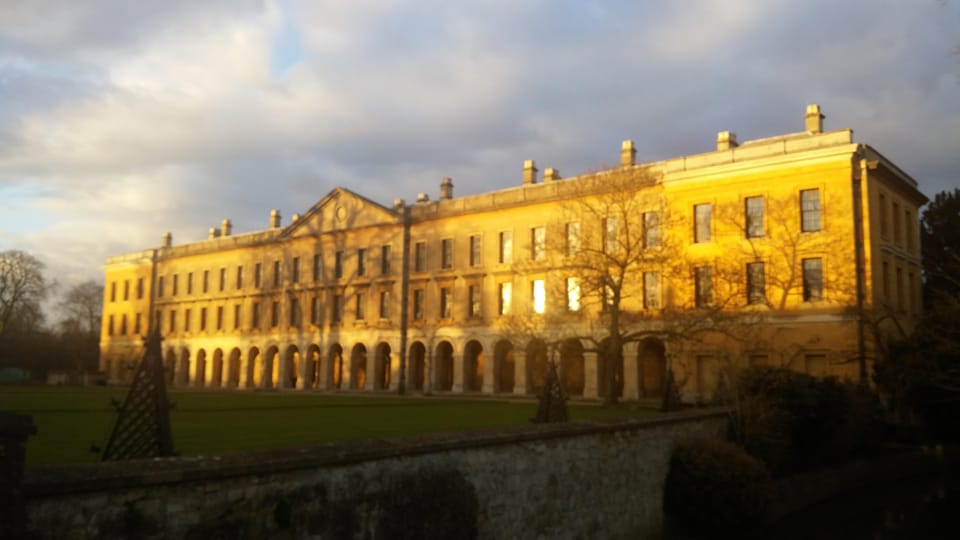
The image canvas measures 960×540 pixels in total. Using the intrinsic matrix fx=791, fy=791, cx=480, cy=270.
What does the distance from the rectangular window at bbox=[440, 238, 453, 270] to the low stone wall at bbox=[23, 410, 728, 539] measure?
26.3m

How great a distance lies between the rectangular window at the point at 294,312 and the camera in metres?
49.6

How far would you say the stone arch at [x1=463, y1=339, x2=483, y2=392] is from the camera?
4088 cm

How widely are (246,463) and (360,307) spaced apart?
38.0 m

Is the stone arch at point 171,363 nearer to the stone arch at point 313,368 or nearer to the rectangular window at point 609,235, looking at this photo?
the stone arch at point 313,368

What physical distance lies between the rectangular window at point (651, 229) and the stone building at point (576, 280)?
15 centimetres

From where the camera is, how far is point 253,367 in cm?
5247

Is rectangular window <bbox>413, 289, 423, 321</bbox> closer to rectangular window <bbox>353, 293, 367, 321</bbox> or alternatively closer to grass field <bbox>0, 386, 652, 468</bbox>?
rectangular window <bbox>353, 293, 367, 321</bbox>

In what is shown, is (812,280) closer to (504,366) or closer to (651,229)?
(651,229)

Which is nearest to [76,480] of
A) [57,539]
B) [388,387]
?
[57,539]

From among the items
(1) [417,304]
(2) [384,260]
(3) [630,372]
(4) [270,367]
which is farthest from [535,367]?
(4) [270,367]

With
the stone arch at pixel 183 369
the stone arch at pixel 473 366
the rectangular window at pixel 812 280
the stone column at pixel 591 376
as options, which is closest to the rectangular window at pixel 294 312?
the stone arch at pixel 183 369

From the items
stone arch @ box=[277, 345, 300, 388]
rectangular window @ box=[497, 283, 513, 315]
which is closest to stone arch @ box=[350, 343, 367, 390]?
stone arch @ box=[277, 345, 300, 388]

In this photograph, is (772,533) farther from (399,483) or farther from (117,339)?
(117,339)

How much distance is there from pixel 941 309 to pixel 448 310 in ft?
79.6
